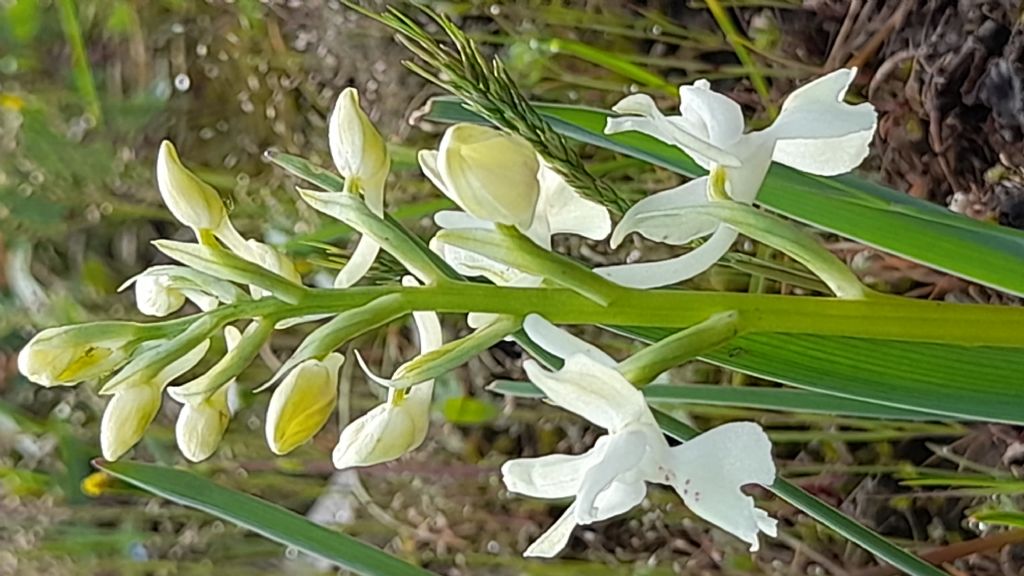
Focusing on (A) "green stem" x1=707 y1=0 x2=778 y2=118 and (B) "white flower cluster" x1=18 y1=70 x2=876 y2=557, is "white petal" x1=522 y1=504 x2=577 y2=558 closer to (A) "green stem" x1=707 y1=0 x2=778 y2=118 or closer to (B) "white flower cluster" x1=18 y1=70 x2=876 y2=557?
(B) "white flower cluster" x1=18 y1=70 x2=876 y2=557

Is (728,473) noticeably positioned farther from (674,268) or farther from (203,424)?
(203,424)

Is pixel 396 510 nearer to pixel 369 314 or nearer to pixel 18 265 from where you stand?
pixel 18 265

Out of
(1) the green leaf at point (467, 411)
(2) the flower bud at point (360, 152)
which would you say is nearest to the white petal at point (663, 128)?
(2) the flower bud at point (360, 152)

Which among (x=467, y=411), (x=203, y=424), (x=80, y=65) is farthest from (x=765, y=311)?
(x=80, y=65)

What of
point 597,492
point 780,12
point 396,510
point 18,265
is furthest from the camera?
point 18,265

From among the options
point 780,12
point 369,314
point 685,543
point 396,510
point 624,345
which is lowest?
point 396,510

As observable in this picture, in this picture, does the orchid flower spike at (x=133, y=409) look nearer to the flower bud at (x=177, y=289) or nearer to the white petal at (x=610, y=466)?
the flower bud at (x=177, y=289)

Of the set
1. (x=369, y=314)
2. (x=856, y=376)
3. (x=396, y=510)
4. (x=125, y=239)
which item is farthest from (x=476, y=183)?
(x=125, y=239)
